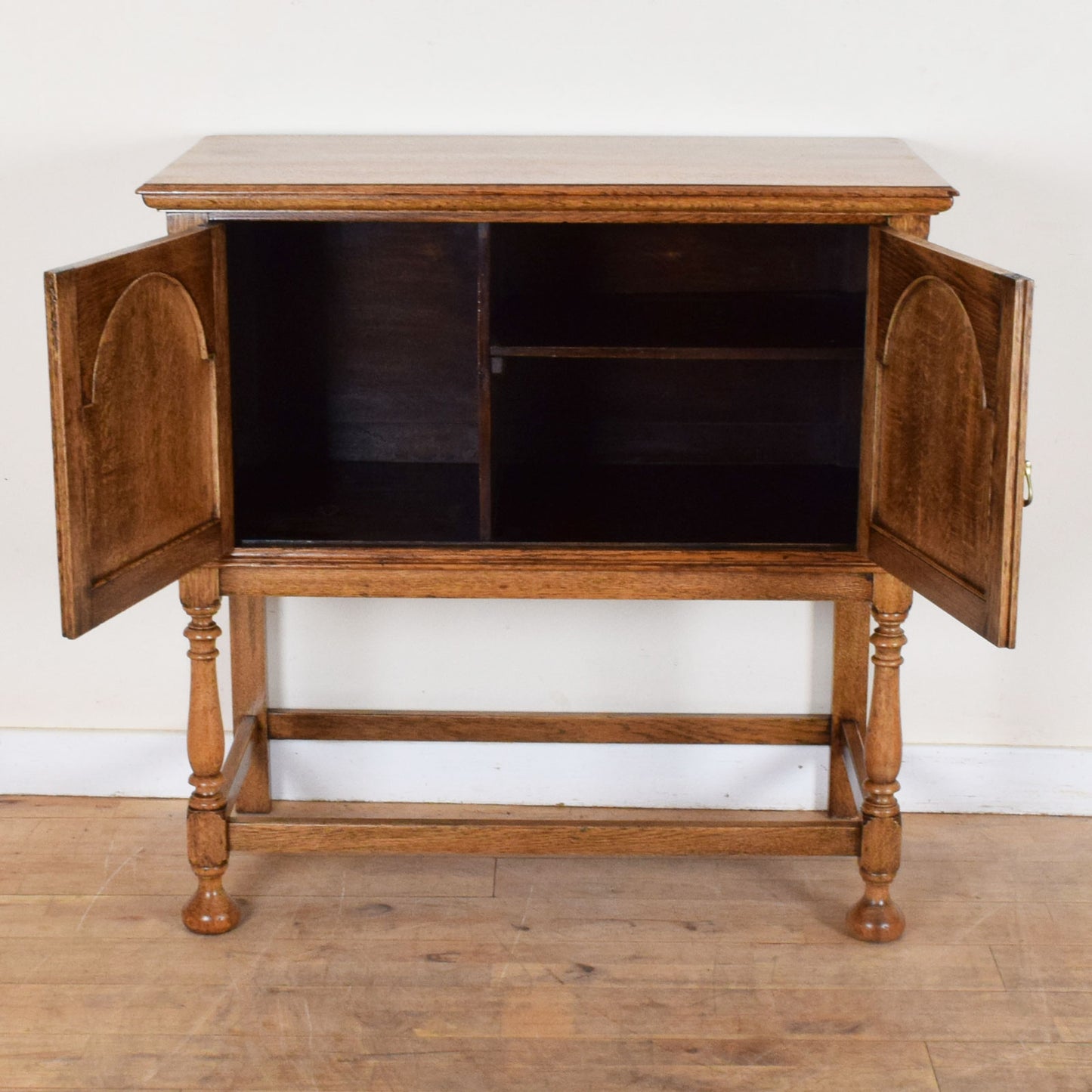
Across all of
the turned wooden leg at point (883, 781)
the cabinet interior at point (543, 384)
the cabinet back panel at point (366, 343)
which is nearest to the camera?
the turned wooden leg at point (883, 781)

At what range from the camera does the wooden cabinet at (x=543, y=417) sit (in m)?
1.99

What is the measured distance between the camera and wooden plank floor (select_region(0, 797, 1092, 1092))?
2168 mm

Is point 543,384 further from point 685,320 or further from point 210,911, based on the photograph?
point 210,911

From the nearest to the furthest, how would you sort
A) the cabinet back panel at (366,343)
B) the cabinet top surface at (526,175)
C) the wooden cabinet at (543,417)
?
1. the wooden cabinet at (543,417)
2. the cabinet top surface at (526,175)
3. the cabinet back panel at (366,343)

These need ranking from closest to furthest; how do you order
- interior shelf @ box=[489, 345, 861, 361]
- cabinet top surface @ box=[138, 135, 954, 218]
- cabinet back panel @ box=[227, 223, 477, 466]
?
cabinet top surface @ box=[138, 135, 954, 218], interior shelf @ box=[489, 345, 861, 361], cabinet back panel @ box=[227, 223, 477, 466]

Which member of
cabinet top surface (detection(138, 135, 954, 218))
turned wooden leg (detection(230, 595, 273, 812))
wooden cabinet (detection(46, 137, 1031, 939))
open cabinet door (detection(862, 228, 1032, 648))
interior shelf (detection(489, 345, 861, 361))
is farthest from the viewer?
turned wooden leg (detection(230, 595, 273, 812))

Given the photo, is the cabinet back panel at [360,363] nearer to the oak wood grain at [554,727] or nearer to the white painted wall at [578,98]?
the white painted wall at [578,98]

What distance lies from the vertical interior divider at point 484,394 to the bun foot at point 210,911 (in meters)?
0.76

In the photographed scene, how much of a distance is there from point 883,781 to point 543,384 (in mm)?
933

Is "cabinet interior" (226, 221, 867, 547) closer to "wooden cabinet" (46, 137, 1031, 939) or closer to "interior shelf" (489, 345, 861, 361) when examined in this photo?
"wooden cabinet" (46, 137, 1031, 939)

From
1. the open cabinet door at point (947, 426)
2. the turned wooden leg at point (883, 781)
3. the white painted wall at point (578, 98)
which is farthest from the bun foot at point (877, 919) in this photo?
the white painted wall at point (578, 98)

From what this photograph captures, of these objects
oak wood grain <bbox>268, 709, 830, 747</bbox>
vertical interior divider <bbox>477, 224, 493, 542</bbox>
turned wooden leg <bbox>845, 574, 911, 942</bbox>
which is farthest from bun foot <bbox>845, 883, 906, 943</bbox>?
vertical interior divider <bbox>477, 224, 493, 542</bbox>

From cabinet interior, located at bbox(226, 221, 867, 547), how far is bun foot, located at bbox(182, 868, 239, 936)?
0.61m

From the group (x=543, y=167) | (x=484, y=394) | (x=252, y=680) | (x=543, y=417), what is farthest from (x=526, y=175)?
(x=252, y=680)
